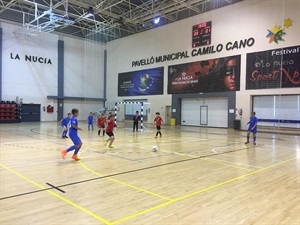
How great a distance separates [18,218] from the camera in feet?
12.3

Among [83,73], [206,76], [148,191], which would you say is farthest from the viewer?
[83,73]

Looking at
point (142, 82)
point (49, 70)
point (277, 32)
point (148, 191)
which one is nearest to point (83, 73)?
point (49, 70)

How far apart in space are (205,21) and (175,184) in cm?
2318

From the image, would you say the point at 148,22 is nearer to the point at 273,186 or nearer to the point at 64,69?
the point at 64,69

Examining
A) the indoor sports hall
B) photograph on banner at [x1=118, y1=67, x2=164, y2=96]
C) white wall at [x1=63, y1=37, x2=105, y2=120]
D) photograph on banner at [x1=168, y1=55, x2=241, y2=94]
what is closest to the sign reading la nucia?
the indoor sports hall

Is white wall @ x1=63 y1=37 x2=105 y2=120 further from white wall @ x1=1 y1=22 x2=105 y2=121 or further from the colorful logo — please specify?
the colorful logo

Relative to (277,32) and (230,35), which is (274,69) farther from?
(230,35)

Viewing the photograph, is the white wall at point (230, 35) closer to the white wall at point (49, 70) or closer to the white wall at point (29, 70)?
the white wall at point (49, 70)

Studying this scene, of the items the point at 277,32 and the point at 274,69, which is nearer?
the point at 277,32

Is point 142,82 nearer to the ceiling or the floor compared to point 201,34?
nearer to the floor

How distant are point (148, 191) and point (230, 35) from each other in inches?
866

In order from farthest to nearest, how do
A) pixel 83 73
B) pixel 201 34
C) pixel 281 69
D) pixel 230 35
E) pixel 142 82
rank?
pixel 83 73, pixel 142 82, pixel 201 34, pixel 230 35, pixel 281 69

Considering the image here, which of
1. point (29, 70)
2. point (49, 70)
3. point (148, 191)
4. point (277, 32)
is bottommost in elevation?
point (148, 191)

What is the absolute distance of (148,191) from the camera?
16.8 feet
